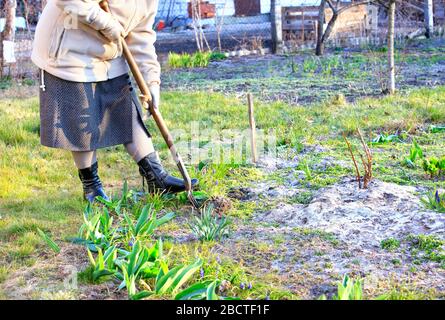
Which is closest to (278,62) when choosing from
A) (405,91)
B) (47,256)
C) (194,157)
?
(405,91)

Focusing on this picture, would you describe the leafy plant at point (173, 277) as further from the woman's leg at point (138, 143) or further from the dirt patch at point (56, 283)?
the woman's leg at point (138, 143)

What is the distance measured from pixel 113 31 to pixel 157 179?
0.94 metres

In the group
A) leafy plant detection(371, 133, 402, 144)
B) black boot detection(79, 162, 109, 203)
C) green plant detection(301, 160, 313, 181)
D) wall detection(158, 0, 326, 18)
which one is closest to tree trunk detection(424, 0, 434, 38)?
wall detection(158, 0, 326, 18)

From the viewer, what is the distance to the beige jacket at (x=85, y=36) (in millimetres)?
3830

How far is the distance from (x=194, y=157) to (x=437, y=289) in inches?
107

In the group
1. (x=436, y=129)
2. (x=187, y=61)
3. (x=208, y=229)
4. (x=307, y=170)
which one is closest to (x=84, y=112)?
(x=208, y=229)

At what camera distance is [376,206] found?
3998mm

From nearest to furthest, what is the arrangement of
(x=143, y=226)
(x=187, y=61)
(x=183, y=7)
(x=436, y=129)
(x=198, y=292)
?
(x=198, y=292) < (x=143, y=226) < (x=436, y=129) < (x=187, y=61) < (x=183, y=7)

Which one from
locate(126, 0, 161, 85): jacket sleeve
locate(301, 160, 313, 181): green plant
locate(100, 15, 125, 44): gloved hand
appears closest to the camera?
locate(100, 15, 125, 44): gloved hand

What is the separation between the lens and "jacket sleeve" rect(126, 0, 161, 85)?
4.25m

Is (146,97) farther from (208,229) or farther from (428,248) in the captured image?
(428,248)

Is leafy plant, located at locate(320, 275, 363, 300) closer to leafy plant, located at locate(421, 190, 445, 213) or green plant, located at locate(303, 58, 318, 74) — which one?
leafy plant, located at locate(421, 190, 445, 213)

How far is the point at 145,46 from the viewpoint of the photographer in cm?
429

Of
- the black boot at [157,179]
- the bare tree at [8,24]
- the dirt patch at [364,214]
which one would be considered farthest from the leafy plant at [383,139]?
the bare tree at [8,24]
